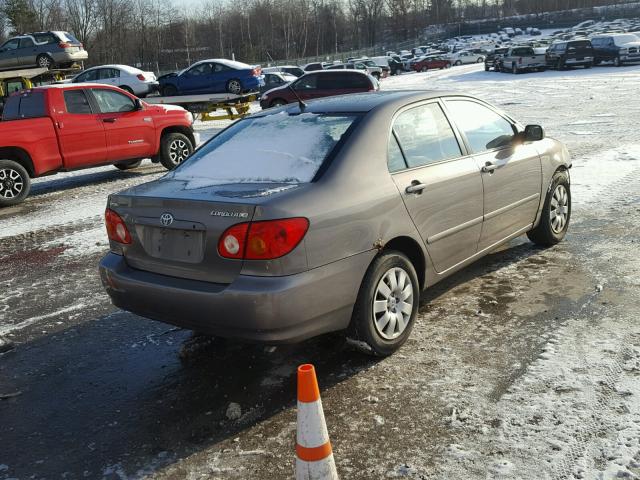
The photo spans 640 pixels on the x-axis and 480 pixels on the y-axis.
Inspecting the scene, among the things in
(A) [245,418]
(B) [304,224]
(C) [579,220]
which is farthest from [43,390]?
(C) [579,220]

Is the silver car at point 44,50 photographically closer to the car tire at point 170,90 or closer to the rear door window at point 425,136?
the car tire at point 170,90

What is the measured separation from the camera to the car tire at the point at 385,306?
3.82m

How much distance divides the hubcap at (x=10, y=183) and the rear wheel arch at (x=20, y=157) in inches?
13.0

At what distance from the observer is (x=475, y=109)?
209 inches

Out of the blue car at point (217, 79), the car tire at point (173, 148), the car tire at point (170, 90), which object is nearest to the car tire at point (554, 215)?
the car tire at point (173, 148)

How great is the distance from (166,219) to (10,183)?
751 cm

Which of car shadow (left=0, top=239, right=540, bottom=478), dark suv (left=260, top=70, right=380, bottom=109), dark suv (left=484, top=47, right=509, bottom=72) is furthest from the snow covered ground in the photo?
dark suv (left=484, top=47, right=509, bottom=72)

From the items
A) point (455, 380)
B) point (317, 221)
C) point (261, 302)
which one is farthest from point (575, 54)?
point (261, 302)

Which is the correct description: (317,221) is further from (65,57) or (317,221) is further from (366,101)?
(65,57)

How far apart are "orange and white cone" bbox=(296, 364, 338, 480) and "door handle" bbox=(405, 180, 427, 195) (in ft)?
6.14

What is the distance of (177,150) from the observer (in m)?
12.6

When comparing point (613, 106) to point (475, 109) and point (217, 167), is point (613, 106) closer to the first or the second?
point (475, 109)

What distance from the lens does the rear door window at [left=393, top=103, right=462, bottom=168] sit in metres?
4.37

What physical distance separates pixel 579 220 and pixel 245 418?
513 centimetres
